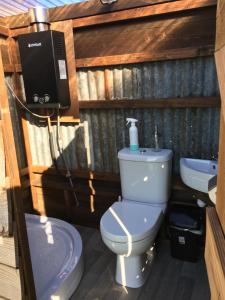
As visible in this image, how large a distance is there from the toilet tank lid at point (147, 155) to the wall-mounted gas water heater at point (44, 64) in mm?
737

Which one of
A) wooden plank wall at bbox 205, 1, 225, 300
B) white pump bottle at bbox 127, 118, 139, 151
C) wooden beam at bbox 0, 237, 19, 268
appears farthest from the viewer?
white pump bottle at bbox 127, 118, 139, 151

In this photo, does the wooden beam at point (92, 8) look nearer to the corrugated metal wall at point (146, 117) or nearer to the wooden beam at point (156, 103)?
the corrugated metal wall at point (146, 117)

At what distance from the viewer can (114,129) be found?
2355mm

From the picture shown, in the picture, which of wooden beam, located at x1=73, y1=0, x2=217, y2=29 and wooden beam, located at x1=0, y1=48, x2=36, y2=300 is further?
wooden beam, located at x1=73, y1=0, x2=217, y2=29

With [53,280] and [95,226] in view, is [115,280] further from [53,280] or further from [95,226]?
[95,226]

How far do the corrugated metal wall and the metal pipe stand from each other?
50 cm

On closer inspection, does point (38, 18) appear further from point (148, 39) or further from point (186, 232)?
point (186, 232)

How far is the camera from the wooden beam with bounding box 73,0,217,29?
1.80 metres

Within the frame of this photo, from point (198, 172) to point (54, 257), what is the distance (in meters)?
1.32

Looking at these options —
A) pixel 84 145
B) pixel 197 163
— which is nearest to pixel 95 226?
pixel 84 145

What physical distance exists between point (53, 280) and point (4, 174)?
3.59 feet

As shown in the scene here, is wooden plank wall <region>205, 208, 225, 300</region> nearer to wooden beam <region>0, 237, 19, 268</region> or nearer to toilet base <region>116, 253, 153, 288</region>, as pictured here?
wooden beam <region>0, 237, 19, 268</region>

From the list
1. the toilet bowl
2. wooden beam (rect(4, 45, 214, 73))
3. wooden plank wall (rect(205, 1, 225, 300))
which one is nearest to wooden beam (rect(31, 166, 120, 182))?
the toilet bowl

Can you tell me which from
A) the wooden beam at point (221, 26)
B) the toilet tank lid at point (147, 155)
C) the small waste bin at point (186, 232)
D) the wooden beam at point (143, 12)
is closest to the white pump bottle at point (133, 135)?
the toilet tank lid at point (147, 155)
